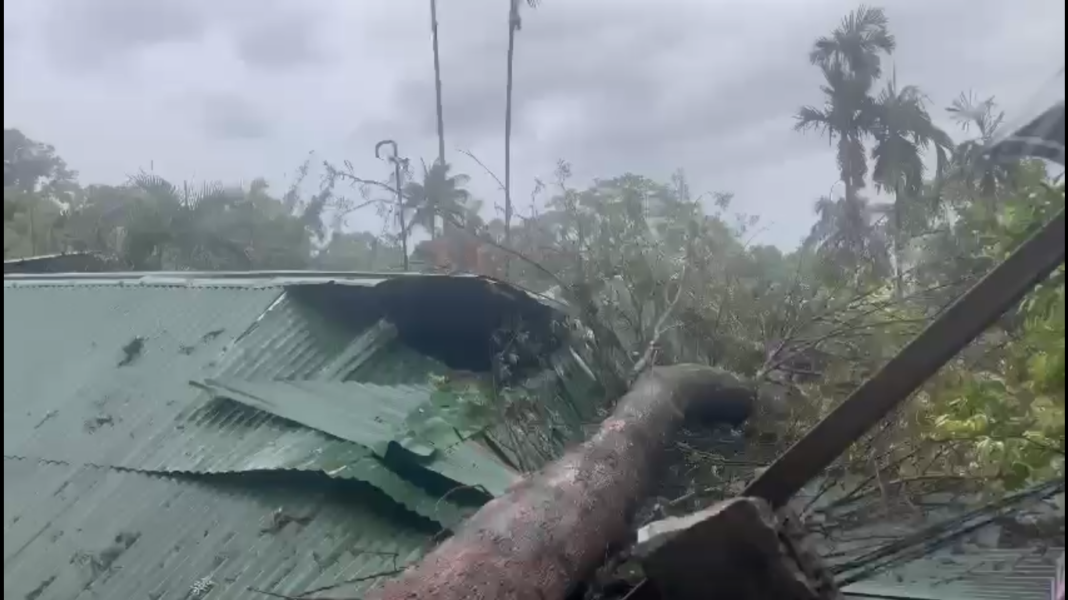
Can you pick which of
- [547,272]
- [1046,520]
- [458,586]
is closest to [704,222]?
[547,272]

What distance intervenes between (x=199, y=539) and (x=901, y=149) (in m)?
6.28

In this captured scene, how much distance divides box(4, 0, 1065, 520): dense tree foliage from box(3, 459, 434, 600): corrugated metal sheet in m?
1.33

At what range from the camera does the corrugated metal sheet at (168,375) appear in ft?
14.8

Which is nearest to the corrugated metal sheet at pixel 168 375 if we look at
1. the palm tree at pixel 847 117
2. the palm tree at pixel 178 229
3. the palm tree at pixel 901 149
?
the palm tree at pixel 178 229

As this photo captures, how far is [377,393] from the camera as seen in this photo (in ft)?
17.1

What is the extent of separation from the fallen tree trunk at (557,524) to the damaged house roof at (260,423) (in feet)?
1.67

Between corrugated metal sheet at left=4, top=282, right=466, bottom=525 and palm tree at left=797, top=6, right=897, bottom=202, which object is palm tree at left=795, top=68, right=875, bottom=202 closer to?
palm tree at left=797, top=6, right=897, bottom=202

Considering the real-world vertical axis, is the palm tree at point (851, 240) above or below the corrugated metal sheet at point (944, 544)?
above

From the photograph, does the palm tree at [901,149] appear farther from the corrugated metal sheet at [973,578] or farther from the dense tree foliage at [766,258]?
the corrugated metal sheet at [973,578]

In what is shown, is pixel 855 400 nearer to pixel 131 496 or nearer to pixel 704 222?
pixel 131 496

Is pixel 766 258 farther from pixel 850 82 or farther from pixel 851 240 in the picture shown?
pixel 850 82

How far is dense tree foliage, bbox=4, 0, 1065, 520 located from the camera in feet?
8.96

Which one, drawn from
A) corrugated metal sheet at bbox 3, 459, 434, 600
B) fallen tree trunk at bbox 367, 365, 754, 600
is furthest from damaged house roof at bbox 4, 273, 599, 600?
fallen tree trunk at bbox 367, 365, 754, 600

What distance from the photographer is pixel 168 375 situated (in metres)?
5.52
